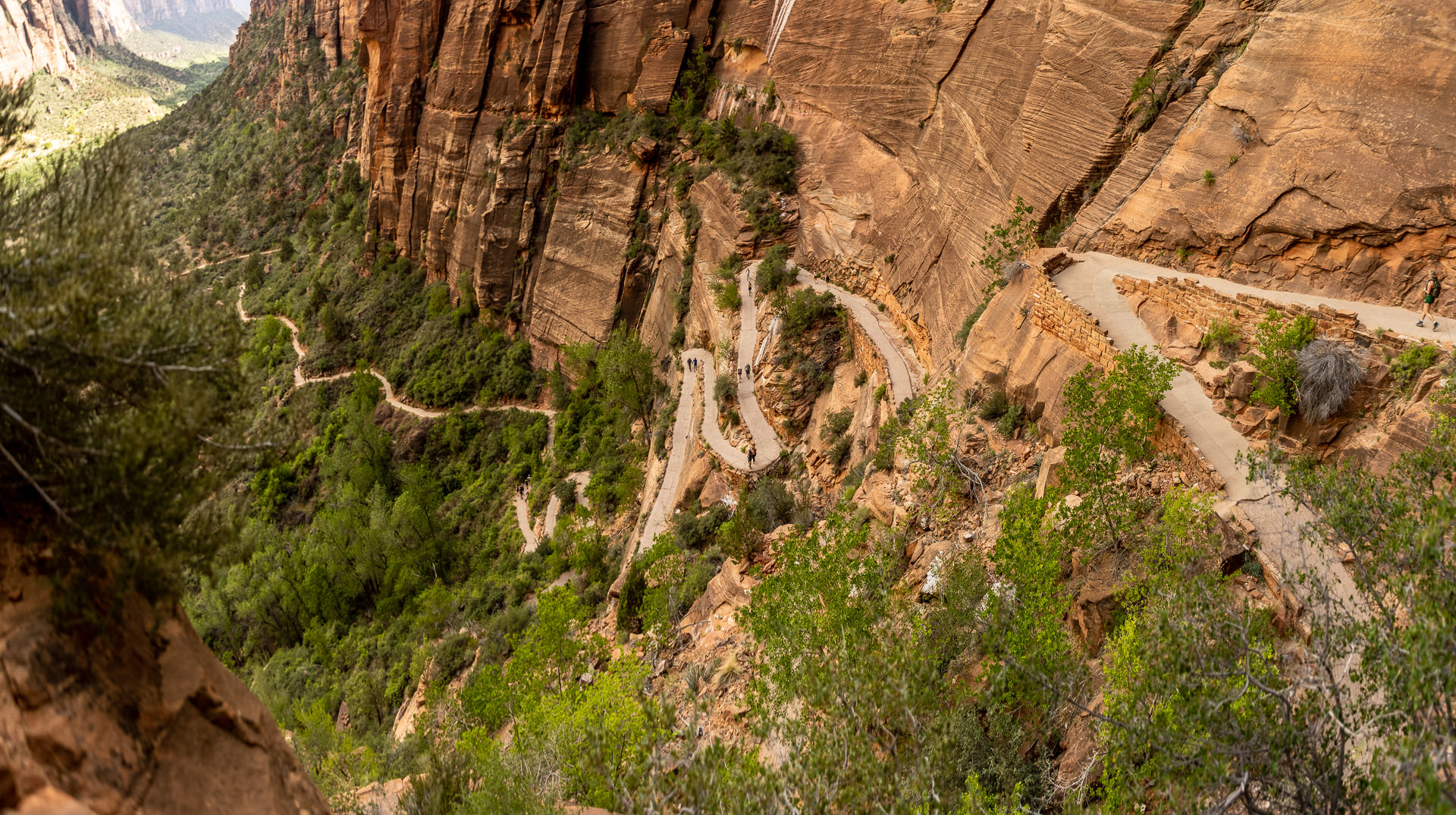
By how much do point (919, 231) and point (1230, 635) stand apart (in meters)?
24.7

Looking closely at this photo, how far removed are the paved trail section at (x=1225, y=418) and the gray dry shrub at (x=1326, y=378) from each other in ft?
4.61

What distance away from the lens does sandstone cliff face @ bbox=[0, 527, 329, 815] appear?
6219mm

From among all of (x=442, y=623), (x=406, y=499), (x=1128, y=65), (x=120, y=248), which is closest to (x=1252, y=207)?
(x=1128, y=65)

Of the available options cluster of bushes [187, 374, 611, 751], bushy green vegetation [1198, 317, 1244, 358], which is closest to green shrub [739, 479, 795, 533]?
cluster of bushes [187, 374, 611, 751]

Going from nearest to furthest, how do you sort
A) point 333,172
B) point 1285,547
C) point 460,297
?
point 1285,547 → point 460,297 → point 333,172

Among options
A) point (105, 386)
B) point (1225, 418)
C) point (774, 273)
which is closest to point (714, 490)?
point (774, 273)

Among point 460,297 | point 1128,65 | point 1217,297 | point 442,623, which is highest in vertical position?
point 1128,65

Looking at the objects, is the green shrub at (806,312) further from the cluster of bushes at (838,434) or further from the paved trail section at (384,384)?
the paved trail section at (384,384)

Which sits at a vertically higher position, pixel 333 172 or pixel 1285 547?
pixel 1285 547

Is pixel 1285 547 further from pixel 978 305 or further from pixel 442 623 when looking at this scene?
pixel 442 623

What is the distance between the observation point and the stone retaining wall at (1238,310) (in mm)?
15289

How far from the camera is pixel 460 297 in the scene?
59.7 m

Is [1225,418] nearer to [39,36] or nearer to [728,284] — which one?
[728,284]

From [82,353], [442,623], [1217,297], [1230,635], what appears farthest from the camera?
[442,623]
